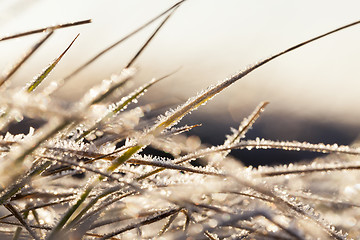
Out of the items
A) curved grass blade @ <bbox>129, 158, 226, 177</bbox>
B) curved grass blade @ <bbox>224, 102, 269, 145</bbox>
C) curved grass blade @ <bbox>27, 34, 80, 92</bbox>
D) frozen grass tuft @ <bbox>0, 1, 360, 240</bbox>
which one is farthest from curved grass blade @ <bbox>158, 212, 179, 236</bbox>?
curved grass blade @ <bbox>27, 34, 80, 92</bbox>

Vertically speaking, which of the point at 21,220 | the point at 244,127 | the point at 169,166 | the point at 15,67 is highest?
the point at 244,127

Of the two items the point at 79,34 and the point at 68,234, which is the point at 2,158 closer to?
the point at 68,234

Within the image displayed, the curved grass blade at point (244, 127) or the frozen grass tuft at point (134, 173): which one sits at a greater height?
the curved grass blade at point (244, 127)

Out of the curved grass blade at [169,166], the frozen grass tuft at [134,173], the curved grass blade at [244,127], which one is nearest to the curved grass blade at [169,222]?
the frozen grass tuft at [134,173]

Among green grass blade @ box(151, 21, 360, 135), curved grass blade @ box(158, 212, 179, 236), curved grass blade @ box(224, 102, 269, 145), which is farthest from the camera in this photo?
curved grass blade @ box(224, 102, 269, 145)

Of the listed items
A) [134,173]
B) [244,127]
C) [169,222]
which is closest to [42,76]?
[134,173]

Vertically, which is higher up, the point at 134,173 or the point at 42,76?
the point at 42,76

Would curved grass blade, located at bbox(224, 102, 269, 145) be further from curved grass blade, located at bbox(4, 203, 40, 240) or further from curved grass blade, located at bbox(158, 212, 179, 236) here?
curved grass blade, located at bbox(4, 203, 40, 240)

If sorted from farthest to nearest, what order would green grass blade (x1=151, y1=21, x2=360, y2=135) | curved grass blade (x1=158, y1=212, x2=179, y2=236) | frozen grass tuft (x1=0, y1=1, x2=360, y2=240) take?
curved grass blade (x1=158, y1=212, x2=179, y2=236) < green grass blade (x1=151, y1=21, x2=360, y2=135) < frozen grass tuft (x1=0, y1=1, x2=360, y2=240)

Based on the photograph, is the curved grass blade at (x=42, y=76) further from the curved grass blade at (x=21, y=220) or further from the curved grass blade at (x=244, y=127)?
the curved grass blade at (x=244, y=127)

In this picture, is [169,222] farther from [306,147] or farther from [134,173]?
[306,147]

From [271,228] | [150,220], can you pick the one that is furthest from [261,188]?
[150,220]
